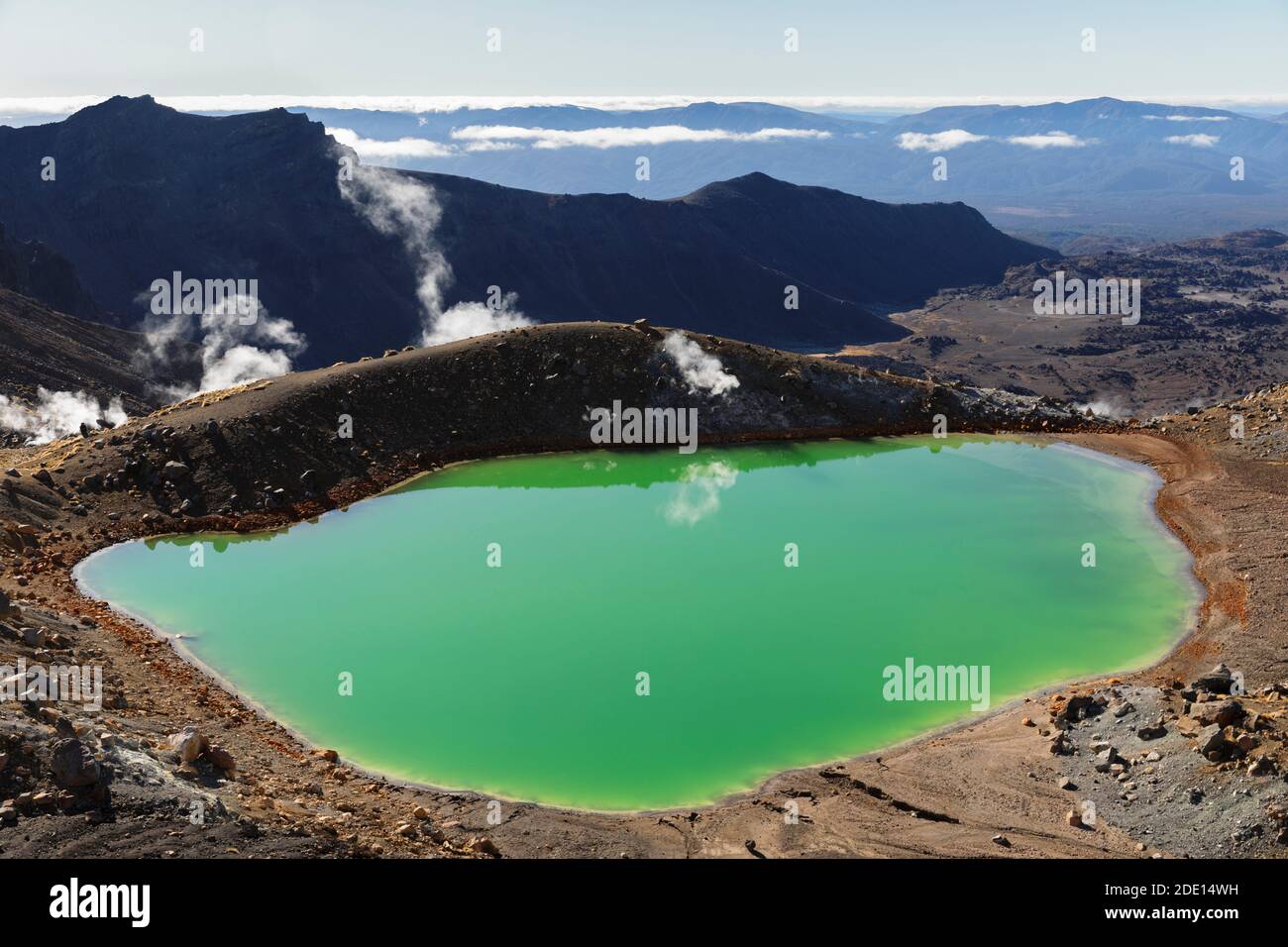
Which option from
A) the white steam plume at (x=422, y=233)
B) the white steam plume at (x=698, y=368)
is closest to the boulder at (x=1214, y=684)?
the white steam plume at (x=698, y=368)

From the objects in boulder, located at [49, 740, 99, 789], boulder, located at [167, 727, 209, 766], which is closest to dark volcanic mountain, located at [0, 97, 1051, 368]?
boulder, located at [167, 727, 209, 766]

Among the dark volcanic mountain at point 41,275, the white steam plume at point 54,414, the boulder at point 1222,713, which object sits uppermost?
the dark volcanic mountain at point 41,275

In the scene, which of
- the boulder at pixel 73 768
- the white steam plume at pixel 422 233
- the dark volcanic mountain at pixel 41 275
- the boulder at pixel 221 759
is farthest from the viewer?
the white steam plume at pixel 422 233

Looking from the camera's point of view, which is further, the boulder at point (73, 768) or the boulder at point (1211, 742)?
the boulder at point (1211, 742)

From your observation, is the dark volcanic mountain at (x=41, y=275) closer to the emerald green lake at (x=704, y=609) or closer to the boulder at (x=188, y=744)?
the emerald green lake at (x=704, y=609)

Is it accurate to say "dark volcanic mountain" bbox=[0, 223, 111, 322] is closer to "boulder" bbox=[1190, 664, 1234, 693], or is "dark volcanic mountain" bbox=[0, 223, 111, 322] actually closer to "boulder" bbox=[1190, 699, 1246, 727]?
"boulder" bbox=[1190, 664, 1234, 693]

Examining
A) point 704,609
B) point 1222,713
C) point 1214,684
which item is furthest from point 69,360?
point 1222,713

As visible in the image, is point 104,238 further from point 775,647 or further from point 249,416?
point 775,647
